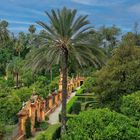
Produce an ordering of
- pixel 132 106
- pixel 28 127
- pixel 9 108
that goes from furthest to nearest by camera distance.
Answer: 1. pixel 9 108
2. pixel 28 127
3. pixel 132 106

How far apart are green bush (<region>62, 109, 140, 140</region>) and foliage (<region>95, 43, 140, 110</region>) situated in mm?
13610

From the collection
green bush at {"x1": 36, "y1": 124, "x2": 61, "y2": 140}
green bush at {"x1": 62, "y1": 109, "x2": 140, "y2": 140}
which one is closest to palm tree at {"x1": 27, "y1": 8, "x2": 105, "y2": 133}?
green bush at {"x1": 36, "y1": 124, "x2": 61, "y2": 140}

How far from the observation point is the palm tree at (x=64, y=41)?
31156 millimetres

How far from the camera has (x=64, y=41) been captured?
3128 centimetres

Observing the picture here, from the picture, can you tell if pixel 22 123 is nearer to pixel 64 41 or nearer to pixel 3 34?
pixel 64 41

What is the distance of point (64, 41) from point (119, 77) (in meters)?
6.35

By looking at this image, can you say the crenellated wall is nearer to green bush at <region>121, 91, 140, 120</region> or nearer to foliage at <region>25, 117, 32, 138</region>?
foliage at <region>25, 117, 32, 138</region>

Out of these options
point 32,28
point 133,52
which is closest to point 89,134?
point 133,52

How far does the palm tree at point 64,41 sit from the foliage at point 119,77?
9.67 ft

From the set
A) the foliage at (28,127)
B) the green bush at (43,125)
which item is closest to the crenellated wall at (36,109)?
the foliage at (28,127)

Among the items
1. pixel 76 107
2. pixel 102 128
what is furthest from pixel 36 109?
pixel 102 128

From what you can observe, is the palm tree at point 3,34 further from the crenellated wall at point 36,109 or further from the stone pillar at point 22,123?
the stone pillar at point 22,123

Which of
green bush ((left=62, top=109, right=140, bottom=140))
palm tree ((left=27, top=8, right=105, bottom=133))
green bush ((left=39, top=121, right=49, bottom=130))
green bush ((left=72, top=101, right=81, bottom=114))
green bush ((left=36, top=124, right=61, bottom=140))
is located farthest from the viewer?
green bush ((left=72, top=101, right=81, bottom=114))

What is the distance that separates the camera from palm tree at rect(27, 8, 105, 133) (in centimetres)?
3116
